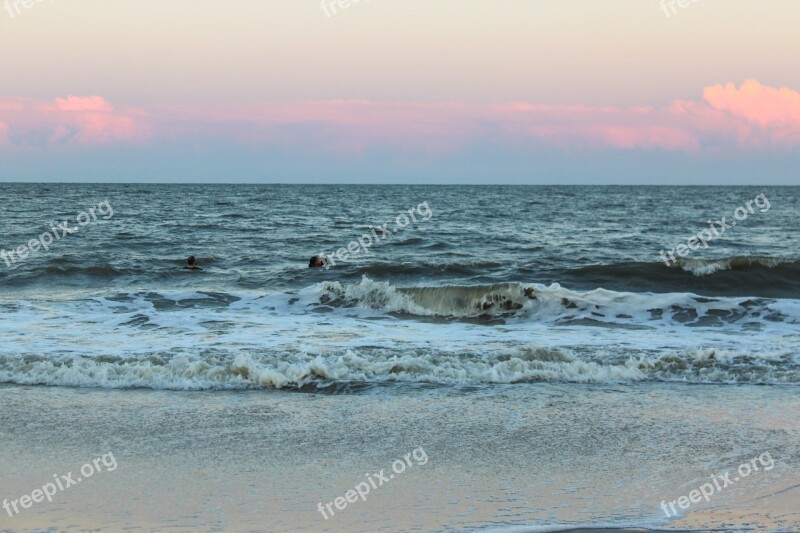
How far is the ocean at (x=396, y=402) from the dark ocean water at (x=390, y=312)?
0.21 feet

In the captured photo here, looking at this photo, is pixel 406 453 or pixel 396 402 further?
pixel 396 402

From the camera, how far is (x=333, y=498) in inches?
220

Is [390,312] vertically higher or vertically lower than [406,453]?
lower

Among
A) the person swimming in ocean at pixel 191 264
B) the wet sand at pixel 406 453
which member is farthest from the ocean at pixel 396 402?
the person swimming in ocean at pixel 191 264

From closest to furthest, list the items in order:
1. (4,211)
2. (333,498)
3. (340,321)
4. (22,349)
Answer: (333,498) < (22,349) < (340,321) < (4,211)

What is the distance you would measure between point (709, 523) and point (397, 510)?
196 cm

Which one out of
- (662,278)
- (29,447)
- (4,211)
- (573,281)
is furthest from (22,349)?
(4,211)

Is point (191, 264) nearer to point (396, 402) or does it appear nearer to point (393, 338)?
point (393, 338)

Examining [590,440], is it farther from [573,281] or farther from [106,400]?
[573,281]

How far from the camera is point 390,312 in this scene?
15.5 meters

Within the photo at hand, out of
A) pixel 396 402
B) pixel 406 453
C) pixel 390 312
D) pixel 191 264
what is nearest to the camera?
pixel 406 453

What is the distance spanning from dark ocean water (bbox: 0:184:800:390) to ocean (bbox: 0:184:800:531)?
64 mm

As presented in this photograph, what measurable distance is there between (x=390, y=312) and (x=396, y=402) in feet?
23.8

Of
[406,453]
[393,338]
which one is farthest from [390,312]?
[406,453]
